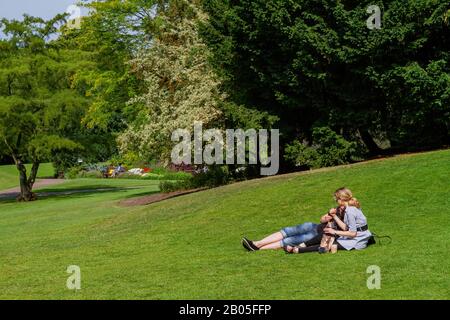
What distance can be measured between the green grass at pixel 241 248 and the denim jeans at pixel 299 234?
1.12 ft

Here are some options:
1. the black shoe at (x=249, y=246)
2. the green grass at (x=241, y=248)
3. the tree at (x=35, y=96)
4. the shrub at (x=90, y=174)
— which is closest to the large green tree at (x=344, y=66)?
the green grass at (x=241, y=248)

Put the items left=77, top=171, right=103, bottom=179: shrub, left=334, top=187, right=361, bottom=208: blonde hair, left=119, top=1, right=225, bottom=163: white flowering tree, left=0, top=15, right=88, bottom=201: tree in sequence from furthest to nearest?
left=77, top=171, right=103, bottom=179: shrub, left=0, top=15, right=88, bottom=201: tree, left=119, top=1, right=225, bottom=163: white flowering tree, left=334, top=187, right=361, bottom=208: blonde hair

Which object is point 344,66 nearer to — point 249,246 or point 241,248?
point 241,248

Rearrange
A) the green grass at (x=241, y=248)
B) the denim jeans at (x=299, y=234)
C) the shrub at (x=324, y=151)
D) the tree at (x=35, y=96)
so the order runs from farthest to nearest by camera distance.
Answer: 1. the tree at (x=35, y=96)
2. the shrub at (x=324, y=151)
3. the denim jeans at (x=299, y=234)
4. the green grass at (x=241, y=248)

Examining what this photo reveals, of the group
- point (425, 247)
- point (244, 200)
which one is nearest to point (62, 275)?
point (425, 247)

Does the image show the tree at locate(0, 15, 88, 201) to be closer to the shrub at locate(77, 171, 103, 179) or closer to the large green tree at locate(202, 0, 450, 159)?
the large green tree at locate(202, 0, 450, 159)

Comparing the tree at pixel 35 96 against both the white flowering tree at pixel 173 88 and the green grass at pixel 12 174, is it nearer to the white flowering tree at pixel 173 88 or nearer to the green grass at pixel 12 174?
the white flowering tree at pixel 173 88

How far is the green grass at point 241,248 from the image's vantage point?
30.2 feet

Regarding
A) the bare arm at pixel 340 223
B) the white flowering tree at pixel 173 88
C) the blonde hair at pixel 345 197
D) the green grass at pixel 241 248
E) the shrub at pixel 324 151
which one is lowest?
the green grass at pixel 241 248

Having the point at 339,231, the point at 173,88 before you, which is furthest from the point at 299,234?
the point at 173,88

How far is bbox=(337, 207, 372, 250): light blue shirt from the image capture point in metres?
11.7

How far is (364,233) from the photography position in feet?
38.7

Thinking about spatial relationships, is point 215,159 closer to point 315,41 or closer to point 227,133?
point 227,133

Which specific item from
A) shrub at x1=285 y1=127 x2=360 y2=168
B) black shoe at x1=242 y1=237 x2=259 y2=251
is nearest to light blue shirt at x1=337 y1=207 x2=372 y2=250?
black shoe at x1=242 y1=237 x2=259 y2=251
